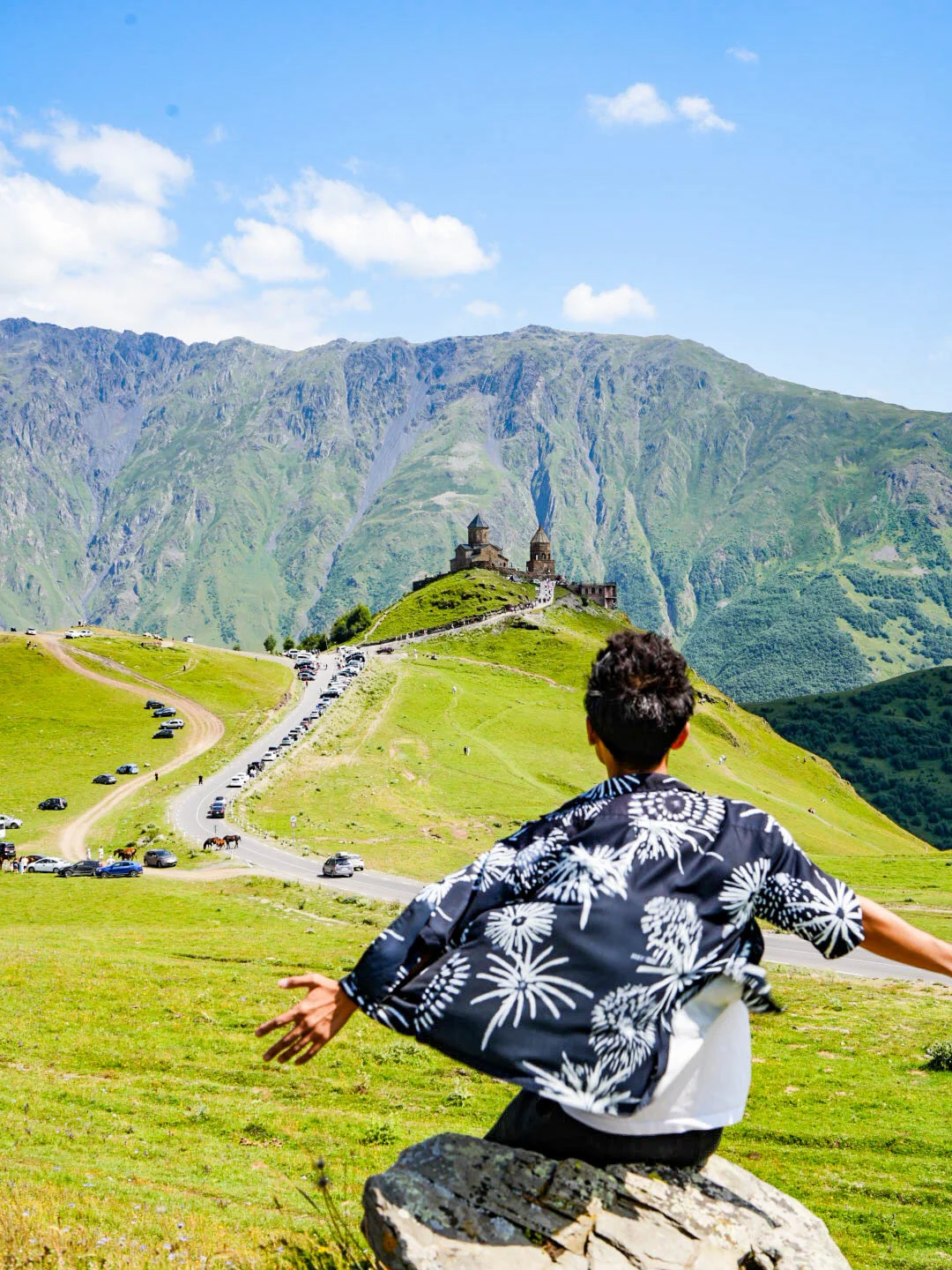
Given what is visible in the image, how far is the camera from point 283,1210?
36.0 ft

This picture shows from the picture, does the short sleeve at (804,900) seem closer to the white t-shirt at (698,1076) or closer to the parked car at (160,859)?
the white t-shirt at (698,1076)

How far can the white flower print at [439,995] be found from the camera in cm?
596

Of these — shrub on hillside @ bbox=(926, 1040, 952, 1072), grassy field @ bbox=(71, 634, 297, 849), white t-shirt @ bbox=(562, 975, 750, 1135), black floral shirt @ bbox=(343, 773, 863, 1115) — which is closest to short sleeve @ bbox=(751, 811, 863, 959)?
black floral shirt @ bbox=(343, 773, 863, 1115)

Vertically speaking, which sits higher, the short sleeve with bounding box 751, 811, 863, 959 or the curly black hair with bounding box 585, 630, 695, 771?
the curly black hair with bounding box 585, 630, 695, 771

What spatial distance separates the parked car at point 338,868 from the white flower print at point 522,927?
175 ft

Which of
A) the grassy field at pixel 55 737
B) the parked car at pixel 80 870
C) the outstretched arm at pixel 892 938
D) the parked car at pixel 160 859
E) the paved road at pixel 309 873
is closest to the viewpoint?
the outstretched arm at pixel 892 938

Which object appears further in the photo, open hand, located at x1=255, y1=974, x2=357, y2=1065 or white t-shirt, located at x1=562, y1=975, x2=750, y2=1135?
white t-shirt, located at x1=562, y1=975, x2=750, y2=1135

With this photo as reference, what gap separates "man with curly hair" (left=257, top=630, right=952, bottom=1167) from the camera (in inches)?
231

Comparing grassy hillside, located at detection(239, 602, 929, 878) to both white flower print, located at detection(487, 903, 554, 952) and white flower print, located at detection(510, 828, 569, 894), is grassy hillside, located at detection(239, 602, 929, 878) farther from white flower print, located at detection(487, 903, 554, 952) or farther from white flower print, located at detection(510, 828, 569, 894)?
white flower print, located at detection(487, 903, 554, 952)

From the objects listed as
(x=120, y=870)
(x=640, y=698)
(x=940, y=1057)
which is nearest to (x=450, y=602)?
(x=120, y=870)

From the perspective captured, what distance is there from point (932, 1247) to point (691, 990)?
899 centimetres

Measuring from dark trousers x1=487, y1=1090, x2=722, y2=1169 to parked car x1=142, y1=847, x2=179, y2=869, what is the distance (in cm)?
5733

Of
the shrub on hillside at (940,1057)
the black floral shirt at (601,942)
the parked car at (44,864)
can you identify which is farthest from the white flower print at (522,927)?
the parked car at (44,864)

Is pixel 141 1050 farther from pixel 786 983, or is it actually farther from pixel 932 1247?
pixel 786 983
